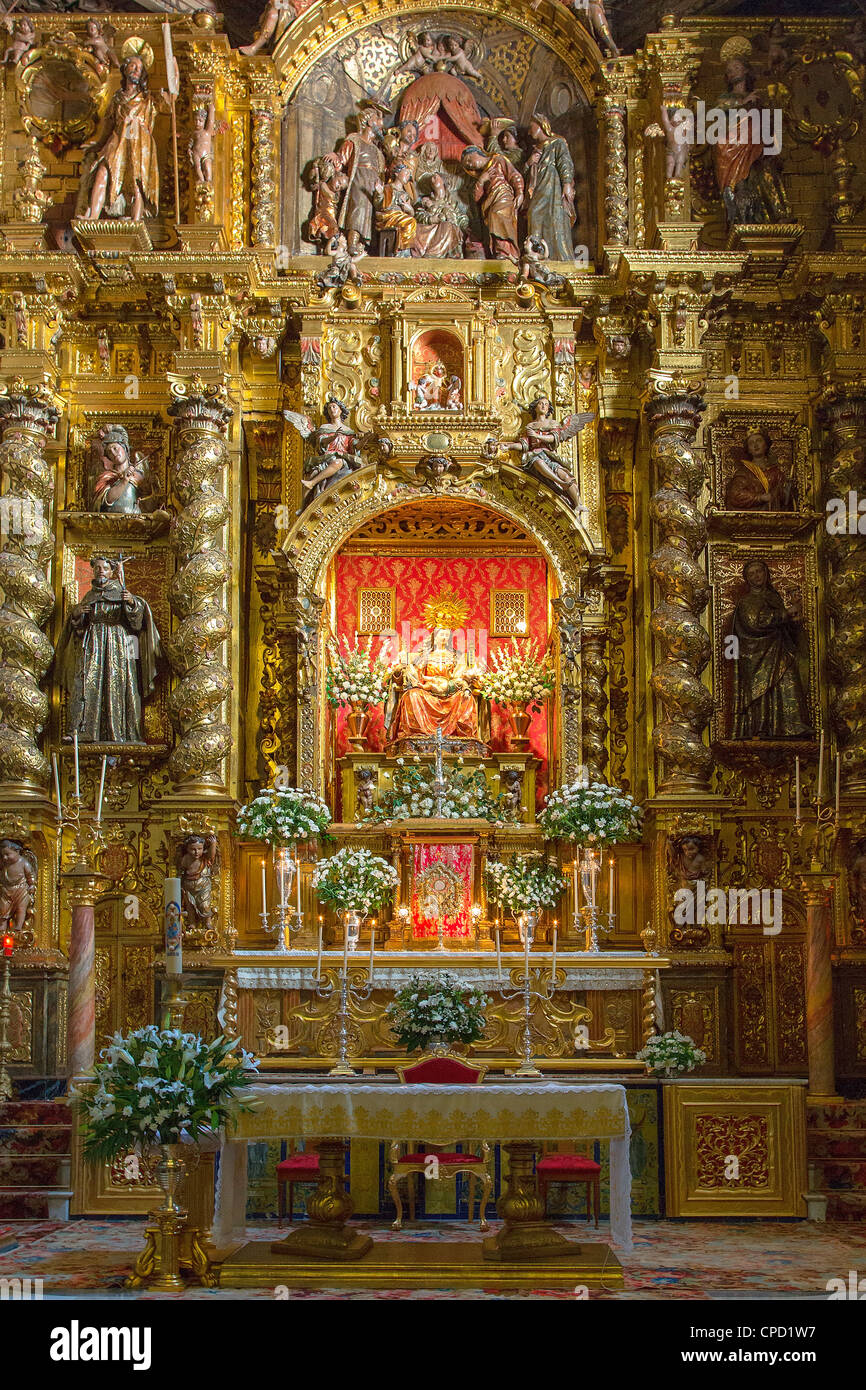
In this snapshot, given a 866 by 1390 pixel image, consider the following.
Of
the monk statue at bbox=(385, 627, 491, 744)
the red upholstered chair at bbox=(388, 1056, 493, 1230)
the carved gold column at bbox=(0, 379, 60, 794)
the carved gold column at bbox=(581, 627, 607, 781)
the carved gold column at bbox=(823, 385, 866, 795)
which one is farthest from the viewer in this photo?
the monk statue at bbox=(385, 627, 491, 744)

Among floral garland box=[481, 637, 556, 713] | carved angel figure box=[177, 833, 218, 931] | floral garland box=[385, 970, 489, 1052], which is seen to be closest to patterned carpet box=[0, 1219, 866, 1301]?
floral garland box=[385, 970, 489, 1052]

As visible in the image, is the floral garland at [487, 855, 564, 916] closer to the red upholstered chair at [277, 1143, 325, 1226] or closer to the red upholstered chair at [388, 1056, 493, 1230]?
the red upholstered chair at [388, 1056, 493, 1230]

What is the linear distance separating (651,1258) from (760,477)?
28.0 feet

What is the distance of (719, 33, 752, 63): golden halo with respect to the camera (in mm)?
16953

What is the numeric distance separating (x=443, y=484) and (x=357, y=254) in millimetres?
2708

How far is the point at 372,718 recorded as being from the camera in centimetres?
1664

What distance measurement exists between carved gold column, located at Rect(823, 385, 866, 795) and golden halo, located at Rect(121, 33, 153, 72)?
7875mm

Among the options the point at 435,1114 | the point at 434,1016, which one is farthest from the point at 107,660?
the point at 435,1114

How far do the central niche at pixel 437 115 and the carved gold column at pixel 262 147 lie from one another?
301 millimetres

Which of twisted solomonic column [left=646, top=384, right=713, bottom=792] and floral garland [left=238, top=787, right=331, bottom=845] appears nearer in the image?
floral garland [left=238, top=787, right=331, bottom=845]

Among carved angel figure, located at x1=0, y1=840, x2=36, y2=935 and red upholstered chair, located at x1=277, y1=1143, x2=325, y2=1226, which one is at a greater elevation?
carved angel figure, located at x1=0, y1=840, x2=36, y2=935

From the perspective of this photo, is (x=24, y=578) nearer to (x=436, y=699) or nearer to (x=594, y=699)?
(x=436, y=699)

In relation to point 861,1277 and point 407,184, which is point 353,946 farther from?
point 407,184

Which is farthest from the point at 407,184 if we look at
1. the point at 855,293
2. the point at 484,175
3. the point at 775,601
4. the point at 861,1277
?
the point at 861,1277
